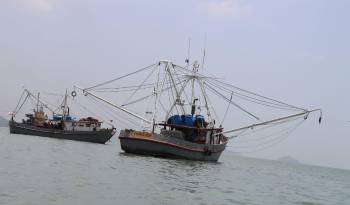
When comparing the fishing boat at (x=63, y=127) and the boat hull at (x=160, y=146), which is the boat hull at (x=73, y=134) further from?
the boat hull at (x=160, y=146)

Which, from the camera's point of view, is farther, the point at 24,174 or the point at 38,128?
the point at 38,128

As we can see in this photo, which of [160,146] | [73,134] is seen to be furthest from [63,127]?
[160,146]

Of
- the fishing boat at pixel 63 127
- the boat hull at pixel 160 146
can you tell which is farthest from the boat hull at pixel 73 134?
→ the boat hull at pixel 160 146

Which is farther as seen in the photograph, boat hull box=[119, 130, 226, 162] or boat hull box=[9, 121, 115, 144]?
boat hull box=[9, 121, 115, 144]

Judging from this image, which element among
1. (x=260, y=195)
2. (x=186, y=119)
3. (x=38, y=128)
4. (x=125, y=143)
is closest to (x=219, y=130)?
(x=186, y=119)

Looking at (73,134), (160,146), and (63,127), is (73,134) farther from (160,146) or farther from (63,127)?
(160,146)

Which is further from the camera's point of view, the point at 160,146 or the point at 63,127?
the point at 63,127

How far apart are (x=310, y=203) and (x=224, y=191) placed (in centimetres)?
468

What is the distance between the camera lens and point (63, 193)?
19453 millimetres

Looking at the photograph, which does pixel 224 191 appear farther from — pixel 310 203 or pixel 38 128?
pixel 38 128

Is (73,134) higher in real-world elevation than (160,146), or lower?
higher

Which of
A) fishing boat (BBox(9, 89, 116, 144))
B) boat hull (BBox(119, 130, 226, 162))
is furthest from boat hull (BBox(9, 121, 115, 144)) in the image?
boat hull (BBox(119, 130, 226, 162))

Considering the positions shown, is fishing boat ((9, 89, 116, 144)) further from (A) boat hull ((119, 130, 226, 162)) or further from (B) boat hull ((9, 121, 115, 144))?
(A) boat hull ((119, 130, 226, 162))

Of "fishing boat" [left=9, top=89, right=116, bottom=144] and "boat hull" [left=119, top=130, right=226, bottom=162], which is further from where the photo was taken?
"fishing boat" [left=9, top=89, right=116, bottom=144]
